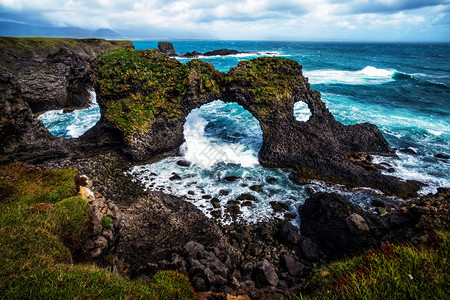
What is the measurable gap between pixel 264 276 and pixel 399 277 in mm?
6552

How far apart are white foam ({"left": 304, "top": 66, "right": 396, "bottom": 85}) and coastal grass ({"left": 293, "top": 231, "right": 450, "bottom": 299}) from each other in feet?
187

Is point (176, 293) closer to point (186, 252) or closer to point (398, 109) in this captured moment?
point (186, 252)

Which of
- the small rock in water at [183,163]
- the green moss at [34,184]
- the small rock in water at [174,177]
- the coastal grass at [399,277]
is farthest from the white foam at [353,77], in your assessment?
the green moss at [34,184]

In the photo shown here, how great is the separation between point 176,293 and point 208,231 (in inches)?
232

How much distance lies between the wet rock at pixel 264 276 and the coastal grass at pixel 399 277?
472cm

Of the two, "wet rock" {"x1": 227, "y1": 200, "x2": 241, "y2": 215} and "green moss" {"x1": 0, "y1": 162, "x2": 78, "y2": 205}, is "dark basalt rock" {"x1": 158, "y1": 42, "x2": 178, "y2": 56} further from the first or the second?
"green moss" {"x1": 0, "y1": 162, "x2": 78, "y2": 205}

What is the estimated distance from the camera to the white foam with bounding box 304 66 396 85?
Answer: 56.8 meters

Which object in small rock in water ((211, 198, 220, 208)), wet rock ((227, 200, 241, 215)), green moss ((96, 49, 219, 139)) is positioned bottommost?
wet rock ((227, 200, 241, 215))

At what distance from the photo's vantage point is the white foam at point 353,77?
56844 millimetres

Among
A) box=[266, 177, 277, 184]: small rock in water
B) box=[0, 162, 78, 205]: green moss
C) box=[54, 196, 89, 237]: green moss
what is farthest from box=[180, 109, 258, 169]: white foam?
box=[54, 196, 89, 237]: green moss

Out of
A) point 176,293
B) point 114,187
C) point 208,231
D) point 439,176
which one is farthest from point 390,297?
point 439,176

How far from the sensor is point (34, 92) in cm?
3425

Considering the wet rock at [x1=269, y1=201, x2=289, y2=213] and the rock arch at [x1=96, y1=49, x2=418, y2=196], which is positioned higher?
the rock arch at [x1=96, y1=49, x2=418, y2=196]

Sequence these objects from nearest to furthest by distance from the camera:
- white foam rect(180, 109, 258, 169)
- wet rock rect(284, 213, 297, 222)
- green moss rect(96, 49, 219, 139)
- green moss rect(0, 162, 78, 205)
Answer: green moss rect(0, 162, 78, 205), wet rock rect(284, 213, 297, 222), green moss rect(96, 49, 219, 139), white foam rect(180, 109, 258, 169)
